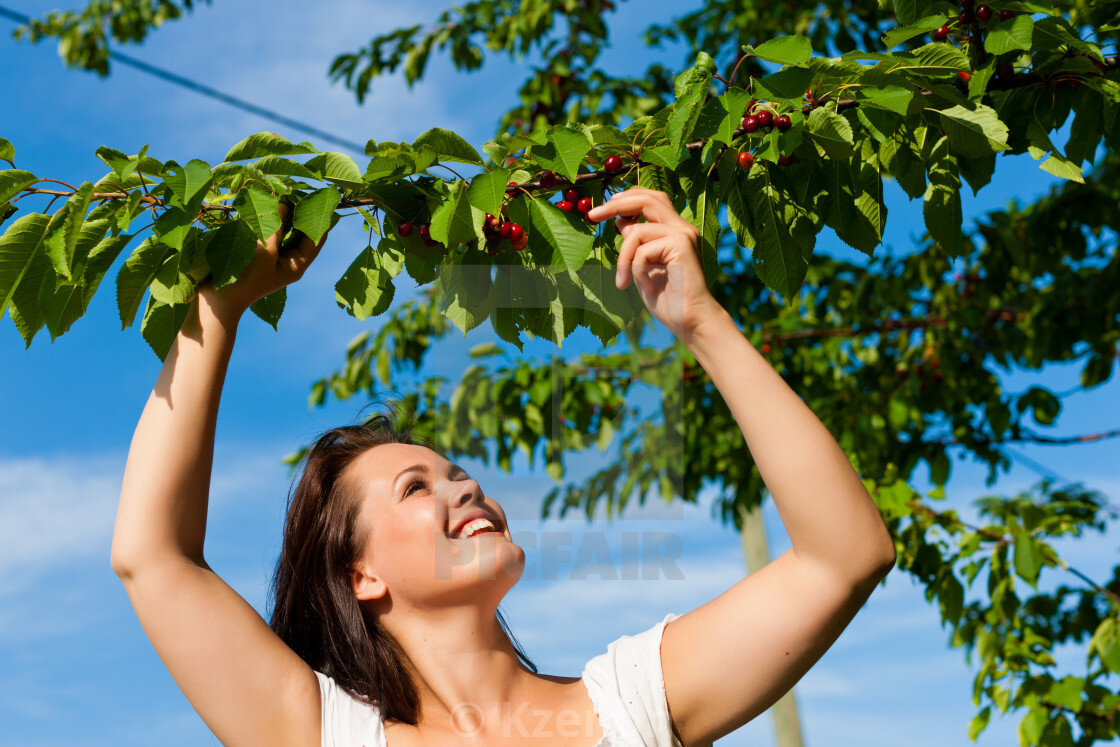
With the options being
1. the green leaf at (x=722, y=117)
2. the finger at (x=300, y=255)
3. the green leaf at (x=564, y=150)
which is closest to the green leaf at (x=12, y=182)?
the finger at (x=300, y=255)

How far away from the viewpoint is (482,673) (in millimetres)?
1530

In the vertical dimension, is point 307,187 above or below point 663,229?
above

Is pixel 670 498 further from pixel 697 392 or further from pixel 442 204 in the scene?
pixel 697 392

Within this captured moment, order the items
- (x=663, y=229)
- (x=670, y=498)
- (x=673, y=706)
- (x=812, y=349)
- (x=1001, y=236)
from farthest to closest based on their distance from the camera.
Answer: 1. (x=812, y=349)
2. (x=1001, y=236)
3. (x=670, y=498)
4. (x=673, y=706)
5. (x=663, y=229)

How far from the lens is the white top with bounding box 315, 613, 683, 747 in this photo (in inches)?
55.2

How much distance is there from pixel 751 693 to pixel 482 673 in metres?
0.44

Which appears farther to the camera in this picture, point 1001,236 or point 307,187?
point 1001,236

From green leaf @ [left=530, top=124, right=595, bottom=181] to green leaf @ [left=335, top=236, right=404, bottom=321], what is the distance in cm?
34

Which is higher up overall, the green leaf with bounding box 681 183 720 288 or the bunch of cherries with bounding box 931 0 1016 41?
the bunch of cherries with bounding box 931 0 1016 41

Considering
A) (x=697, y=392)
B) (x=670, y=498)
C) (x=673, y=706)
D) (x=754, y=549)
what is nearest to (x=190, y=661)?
(x=673, y=706)

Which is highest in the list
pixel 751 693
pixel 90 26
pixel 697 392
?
pixel 90 26

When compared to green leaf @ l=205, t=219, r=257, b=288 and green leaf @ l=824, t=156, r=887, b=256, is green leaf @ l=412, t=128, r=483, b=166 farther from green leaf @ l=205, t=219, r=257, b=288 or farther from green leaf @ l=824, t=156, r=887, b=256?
green leaf @ l=824, t=156, r=887, b=256

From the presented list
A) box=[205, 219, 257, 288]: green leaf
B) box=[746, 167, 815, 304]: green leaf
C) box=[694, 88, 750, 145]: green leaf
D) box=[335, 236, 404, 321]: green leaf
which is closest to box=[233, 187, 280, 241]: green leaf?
box=[205, 219, 257, 288]: green leaf

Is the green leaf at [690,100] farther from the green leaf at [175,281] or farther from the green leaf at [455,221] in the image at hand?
the green leaf at [175,281]
